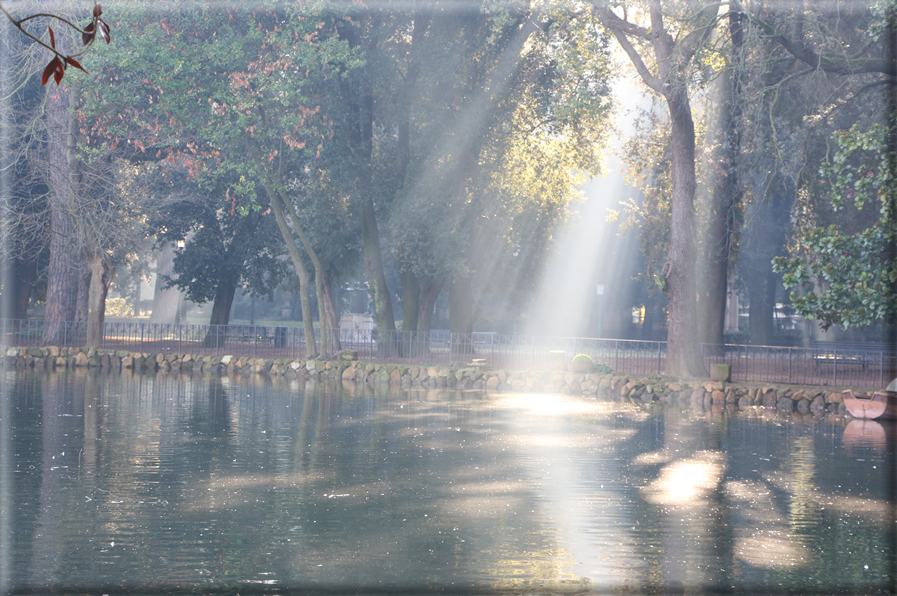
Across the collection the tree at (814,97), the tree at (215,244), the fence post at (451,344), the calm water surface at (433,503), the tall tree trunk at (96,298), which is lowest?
the calm water surface at (433,503)

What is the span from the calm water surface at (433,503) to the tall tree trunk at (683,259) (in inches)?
244

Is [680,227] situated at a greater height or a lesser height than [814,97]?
lesser

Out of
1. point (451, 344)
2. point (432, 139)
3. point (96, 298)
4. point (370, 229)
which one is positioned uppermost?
point (432, 139)

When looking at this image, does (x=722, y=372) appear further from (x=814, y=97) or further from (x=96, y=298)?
(x=96, y=298)

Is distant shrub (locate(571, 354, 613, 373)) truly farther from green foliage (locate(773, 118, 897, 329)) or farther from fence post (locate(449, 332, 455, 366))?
green foliage (locate(773, 118, 897, 329))

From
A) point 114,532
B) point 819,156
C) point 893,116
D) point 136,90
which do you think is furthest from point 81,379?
point 819,156

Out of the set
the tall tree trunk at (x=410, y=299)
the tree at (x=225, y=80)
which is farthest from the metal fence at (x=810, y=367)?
the tree at (x=225, y=80)

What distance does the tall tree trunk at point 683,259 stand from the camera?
842 inches

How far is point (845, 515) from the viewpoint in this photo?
26.7 ft

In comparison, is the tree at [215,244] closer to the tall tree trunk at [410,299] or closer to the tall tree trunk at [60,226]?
the tall tree trunk at [60,226]

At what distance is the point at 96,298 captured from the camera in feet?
86.1

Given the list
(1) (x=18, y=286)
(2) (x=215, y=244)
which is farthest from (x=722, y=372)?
(1) (x=18, y=286)

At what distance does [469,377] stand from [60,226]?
53.9 feet

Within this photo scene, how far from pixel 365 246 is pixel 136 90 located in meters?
8.94
